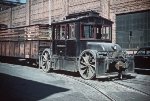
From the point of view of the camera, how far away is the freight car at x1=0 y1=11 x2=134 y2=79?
11656 mm

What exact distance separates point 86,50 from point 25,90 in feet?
12.8

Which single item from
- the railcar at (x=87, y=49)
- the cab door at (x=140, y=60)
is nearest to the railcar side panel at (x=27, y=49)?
the railcar at (x=87, y=49)

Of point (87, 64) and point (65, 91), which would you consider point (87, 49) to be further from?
point (65, 91)

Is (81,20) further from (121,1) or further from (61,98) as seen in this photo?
(121,1)

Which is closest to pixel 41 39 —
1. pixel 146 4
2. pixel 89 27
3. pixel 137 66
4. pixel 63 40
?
pixel 63 40

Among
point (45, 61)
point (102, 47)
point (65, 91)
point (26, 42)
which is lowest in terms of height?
point (65, 91)

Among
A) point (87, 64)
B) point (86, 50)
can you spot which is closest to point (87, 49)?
point (86, 50)

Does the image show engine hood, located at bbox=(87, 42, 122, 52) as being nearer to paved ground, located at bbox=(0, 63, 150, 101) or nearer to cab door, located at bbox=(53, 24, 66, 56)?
cab door, located at bbox=(53, 24, 66, 56)

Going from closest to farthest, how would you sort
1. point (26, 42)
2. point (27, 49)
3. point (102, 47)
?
1. point (102, 47)
2. point (27, 49)
3. point (26, 42)

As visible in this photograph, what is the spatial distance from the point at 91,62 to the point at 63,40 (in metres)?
2.35

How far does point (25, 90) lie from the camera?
9.06 m

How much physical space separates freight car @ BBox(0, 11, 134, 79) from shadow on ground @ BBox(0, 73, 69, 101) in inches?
99.4

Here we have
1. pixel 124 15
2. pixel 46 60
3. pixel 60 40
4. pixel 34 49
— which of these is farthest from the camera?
pixel 124 15

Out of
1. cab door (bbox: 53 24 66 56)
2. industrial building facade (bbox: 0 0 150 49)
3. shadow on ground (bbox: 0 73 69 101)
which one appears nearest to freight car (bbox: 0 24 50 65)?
cab door (bbox: 53 24 66 56)
